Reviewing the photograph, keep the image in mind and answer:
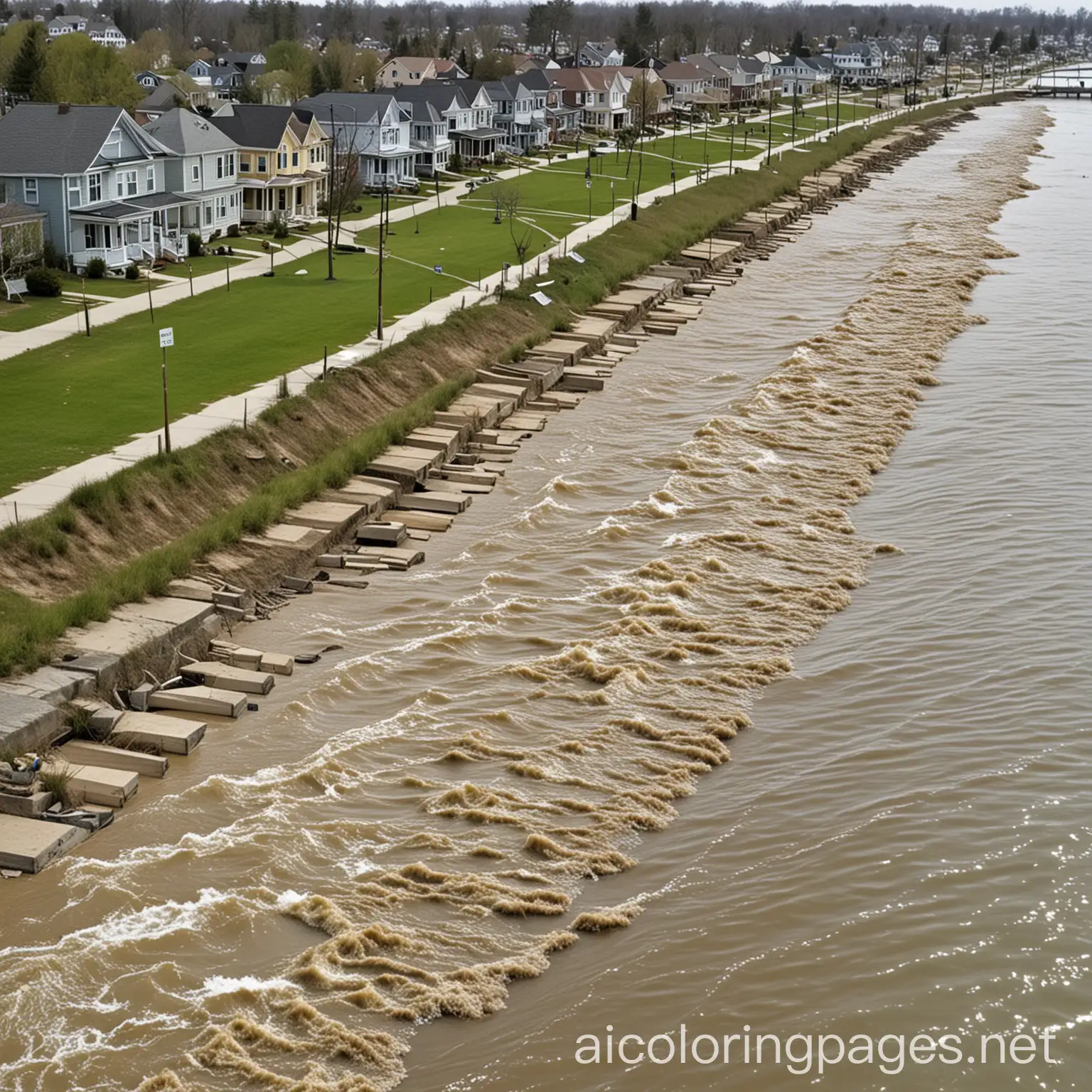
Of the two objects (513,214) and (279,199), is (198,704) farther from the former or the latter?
(513,214)

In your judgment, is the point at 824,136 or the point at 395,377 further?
the point at 824,136

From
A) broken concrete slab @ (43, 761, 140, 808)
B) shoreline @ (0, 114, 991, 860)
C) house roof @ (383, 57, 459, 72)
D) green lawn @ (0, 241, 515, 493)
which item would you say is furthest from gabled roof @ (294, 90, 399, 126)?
broken concrete slab @ (43, 761, 140, 808)

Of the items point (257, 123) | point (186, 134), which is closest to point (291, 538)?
point (186, 134)

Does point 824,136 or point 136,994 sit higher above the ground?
point 824,136

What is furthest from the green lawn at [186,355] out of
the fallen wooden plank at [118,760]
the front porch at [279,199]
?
the front porch at [279,199]

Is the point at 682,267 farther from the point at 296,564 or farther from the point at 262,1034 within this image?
the point at 262,1034

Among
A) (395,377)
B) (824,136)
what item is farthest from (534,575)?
(824,136)

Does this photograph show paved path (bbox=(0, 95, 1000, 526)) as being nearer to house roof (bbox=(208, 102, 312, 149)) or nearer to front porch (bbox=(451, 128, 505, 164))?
house roof (bbox=(208, 102, 312, 149))
